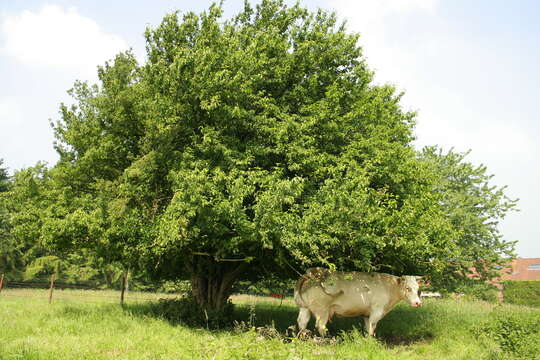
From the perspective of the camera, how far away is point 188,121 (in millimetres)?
13023

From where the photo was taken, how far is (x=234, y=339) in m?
8.45

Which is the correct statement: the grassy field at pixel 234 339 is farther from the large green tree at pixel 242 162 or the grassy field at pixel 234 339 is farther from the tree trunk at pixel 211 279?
the large green tree at pixel 242 162

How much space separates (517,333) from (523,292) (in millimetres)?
31429

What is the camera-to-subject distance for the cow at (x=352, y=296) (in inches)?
492

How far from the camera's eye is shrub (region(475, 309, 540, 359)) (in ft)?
30.5

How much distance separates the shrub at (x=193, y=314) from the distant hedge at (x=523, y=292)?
29.9 meters

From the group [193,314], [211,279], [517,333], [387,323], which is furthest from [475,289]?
[193,314]

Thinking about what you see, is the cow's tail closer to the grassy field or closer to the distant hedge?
the grassy field

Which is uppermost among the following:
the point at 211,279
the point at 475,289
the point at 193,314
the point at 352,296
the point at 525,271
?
the point at 211,279

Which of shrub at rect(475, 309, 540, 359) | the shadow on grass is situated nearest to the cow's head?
the shadow on grass

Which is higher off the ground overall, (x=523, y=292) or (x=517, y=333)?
(x=517, y=333)

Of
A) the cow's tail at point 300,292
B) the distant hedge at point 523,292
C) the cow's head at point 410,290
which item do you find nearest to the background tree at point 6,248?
the cow's tail at point 300,292

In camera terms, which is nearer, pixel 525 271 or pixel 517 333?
pixel 517 333

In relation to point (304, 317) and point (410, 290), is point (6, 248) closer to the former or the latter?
point (304, 317)
